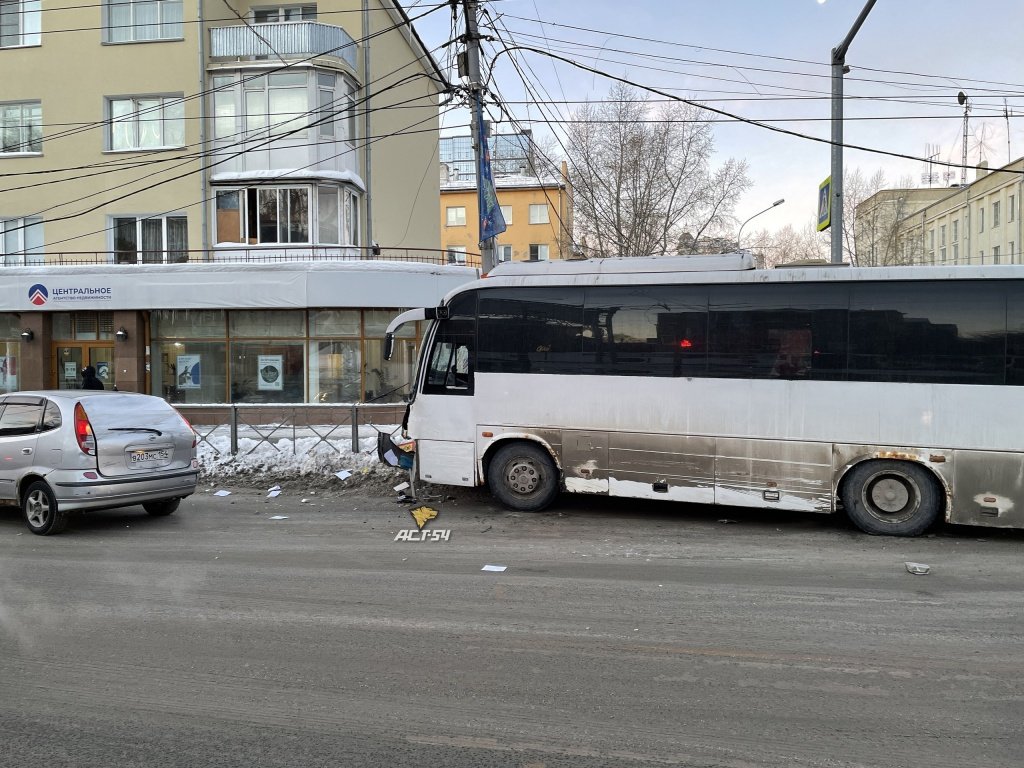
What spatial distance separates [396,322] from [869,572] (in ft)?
22.3

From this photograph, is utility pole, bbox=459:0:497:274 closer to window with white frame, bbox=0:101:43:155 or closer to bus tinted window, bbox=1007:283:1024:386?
bus tinted window, bbox=1007:283:1024:386

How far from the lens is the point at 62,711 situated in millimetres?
4059

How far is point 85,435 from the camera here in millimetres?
8680

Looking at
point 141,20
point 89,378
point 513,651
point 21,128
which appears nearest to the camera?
point 513,651

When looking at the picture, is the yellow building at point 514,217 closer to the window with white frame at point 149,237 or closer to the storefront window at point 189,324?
the window with white frame at point 149,237

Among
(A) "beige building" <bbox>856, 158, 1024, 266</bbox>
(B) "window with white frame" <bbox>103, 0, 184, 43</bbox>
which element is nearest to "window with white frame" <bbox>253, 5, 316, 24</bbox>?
(B) "window with white frame" <bbox>103, 0, 184, 43</bbox>

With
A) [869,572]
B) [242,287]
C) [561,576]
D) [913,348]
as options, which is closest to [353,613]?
[561,576]

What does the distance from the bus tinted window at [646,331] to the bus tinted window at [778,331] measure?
0.19 metres

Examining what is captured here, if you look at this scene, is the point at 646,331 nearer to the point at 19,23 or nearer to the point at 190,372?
the point at 190,372

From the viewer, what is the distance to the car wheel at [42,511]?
28.3ft

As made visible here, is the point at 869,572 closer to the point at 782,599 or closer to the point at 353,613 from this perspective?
the point at 782,599

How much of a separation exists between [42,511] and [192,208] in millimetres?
15783

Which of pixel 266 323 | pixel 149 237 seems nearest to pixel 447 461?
pixel 266 323

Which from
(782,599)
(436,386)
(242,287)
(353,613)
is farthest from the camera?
(242,287)
